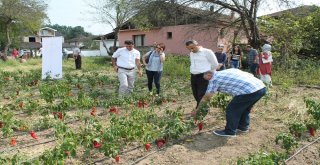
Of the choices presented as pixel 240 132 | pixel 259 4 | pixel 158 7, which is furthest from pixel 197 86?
pixel 259 4

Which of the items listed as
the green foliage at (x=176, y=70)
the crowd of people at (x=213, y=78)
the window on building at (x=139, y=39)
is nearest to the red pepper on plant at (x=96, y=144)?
the crowd of people at (x=213, y=78)

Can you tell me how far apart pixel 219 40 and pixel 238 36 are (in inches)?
37.6

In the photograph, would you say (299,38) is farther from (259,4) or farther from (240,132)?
(240,132)

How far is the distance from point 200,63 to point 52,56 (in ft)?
26.1

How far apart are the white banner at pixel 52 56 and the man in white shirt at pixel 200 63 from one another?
291 inches

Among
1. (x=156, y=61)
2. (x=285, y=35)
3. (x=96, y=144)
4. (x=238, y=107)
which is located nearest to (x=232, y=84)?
(x=238, y=107)

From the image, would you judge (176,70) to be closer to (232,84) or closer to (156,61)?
(156,61)

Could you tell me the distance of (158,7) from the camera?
631 inches

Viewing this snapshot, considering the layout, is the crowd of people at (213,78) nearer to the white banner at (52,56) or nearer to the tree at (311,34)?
the white banner at (52,56)

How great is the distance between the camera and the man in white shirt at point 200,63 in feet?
22.3

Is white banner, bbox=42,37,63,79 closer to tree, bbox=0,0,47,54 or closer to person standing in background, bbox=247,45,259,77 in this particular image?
person standing in background, bbox=247,45,259,77

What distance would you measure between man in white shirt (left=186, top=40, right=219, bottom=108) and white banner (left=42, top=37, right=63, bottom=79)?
7389 millimetres

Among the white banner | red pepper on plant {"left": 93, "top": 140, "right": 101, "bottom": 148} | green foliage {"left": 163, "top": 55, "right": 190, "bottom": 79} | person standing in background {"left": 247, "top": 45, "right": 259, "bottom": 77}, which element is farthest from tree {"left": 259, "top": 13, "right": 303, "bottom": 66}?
red pepper on plant {"left": 93, "top": 140, "right": 101, "bottom": 148}

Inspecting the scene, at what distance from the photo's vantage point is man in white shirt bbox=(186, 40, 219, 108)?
6.79 metres
